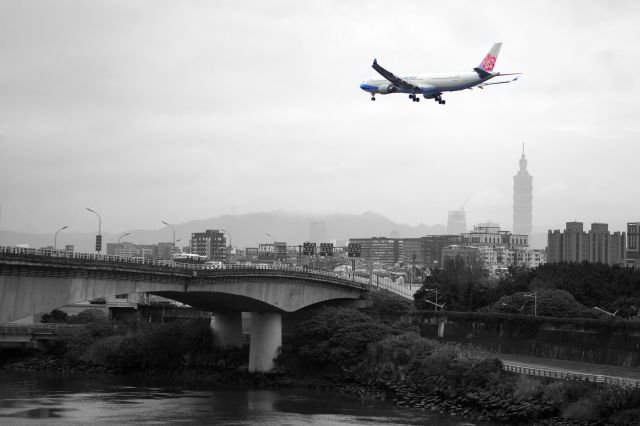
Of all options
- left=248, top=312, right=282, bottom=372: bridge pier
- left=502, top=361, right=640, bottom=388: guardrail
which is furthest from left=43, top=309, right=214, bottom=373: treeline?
left=502, top=361, right=640, bottom=388: guardrail

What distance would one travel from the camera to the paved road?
236 ft

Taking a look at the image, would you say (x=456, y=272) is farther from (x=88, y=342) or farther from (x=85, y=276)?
(x=85, y=276)

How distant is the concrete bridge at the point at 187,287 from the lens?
6078 centimetres

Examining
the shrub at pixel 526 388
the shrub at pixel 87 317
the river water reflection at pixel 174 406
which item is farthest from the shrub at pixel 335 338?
the shrub at pixel 87 317

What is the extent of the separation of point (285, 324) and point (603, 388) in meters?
59.4

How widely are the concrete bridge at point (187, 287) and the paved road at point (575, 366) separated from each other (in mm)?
23735

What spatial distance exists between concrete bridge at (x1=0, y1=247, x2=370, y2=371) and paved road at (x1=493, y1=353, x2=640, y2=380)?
23.7 metres

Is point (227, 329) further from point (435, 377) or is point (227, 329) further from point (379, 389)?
point (435, 377)

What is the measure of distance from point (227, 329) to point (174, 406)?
2972 cm

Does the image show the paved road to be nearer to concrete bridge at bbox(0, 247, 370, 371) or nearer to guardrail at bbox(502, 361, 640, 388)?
guardrail at bbox(502, 361, 640, 388)

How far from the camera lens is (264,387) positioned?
87.2m

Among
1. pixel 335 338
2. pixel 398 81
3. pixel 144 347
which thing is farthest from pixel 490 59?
pixel 144 347

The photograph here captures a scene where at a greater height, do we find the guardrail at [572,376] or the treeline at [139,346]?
the guardrail at [572,376]

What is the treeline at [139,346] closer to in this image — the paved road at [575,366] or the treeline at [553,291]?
the paved road at [575,366]
